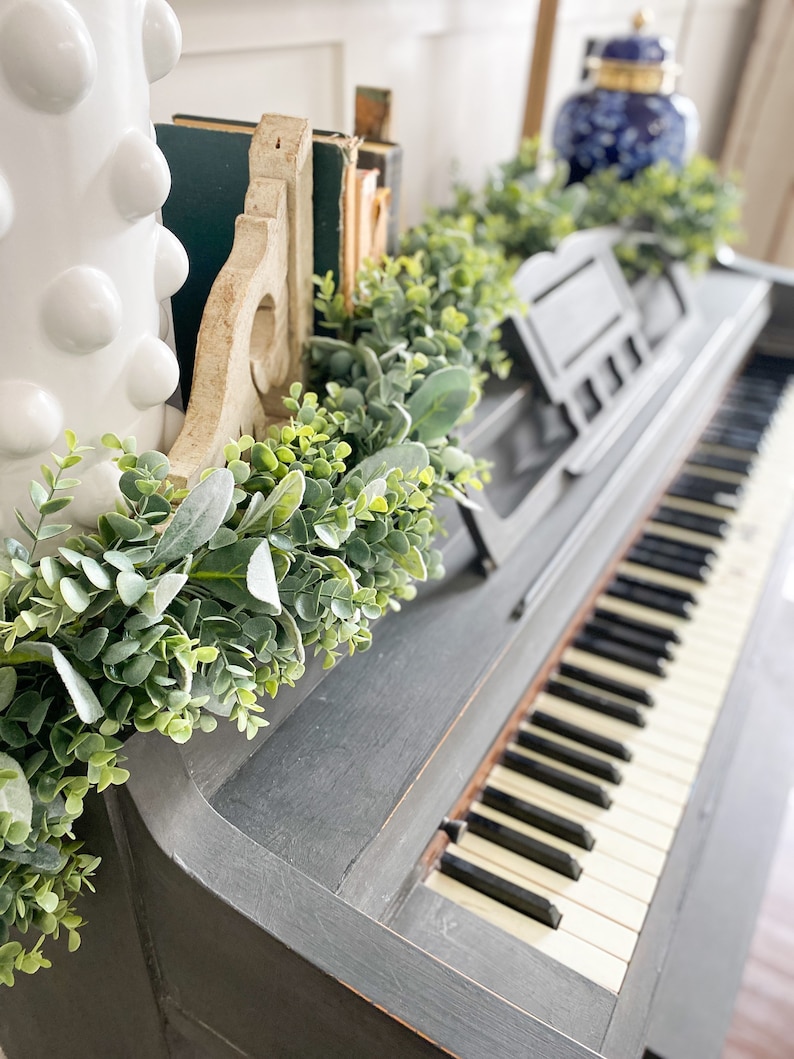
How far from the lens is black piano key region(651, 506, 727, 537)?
148 cm

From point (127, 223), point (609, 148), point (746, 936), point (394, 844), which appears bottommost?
point (746, 936)

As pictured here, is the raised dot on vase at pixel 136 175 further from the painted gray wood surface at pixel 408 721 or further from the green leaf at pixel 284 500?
the painted gray wood surface at pixel 408 721

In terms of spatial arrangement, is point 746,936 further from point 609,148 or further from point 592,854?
point 609,148

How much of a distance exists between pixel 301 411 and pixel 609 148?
4.29ft

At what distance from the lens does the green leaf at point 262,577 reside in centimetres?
47

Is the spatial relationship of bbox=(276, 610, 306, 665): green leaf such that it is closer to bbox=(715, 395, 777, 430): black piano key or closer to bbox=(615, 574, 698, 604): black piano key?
bbox=(615, 574, 698, 604): black piano key

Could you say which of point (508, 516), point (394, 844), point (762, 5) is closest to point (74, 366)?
point (394, 844)

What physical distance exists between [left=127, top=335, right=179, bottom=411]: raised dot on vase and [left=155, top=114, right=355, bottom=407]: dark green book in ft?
0.42

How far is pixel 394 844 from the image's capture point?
26.0 inches

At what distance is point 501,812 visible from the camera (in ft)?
2.90

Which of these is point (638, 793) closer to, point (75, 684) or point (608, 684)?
point (608, 684)

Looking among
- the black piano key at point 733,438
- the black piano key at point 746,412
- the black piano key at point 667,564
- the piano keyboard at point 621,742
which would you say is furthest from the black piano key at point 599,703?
the black piano key at point 746,412

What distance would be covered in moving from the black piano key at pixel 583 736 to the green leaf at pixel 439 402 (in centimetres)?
48

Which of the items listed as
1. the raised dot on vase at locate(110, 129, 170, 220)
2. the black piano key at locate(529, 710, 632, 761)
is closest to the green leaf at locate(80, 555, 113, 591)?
the raised dot on vase at locate(110, 129, 170, 220)
